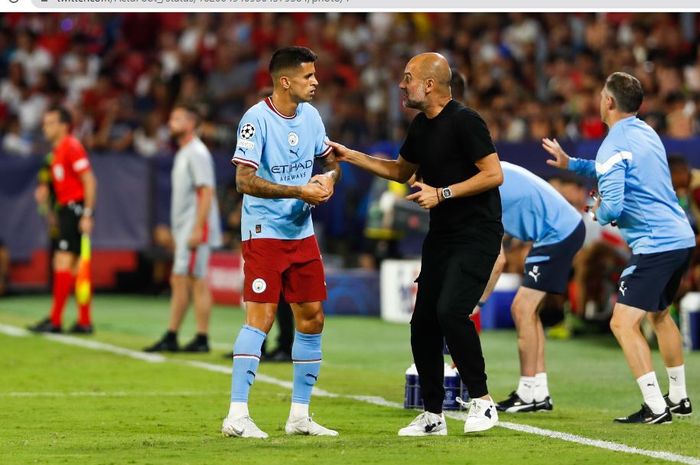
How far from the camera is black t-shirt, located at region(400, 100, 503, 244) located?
8523 millimetres

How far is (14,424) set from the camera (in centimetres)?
920

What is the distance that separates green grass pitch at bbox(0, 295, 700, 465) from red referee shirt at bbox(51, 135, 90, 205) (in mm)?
A: 1640

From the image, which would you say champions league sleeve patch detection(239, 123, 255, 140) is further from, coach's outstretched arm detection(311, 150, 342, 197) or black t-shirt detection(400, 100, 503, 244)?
black t-shirt detection(400, 100, 503, 244)

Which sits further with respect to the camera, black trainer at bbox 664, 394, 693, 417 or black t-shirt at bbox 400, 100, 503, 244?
black trainer at bbox 664, 394, 693, 417

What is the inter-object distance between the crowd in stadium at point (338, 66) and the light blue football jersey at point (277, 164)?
968 cm

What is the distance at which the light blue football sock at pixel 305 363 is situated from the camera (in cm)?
867

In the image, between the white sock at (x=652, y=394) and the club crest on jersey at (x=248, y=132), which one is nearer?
the club crest on jersey at (x=248, y=132)

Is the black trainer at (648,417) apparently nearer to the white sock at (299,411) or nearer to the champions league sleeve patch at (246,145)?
the white sock at (299,411)

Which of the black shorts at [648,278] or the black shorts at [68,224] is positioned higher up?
the black shorts at [68,224]

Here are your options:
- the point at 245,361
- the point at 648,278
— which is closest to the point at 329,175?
the point at 245,361

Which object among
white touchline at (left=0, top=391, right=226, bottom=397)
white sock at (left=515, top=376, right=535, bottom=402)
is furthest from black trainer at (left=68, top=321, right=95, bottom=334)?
white sock at (left=515, top=376, right=535, bottom=402)

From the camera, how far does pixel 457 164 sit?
28.3 feet

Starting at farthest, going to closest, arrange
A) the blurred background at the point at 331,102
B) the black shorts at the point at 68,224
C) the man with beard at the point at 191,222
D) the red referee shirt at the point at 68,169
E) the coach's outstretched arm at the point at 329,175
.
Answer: the blurred background at the point at 331,102 < the black shorts at the point at 68,224 < the red referee shirt at the point at 68,169 < the man with beard at the point at 191,222 < the coach's outstretched arm at the point at 329,175

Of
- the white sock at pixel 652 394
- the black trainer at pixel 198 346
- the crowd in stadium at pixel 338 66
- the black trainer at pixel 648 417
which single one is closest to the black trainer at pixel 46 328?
the black trainer at pixel 198 346
